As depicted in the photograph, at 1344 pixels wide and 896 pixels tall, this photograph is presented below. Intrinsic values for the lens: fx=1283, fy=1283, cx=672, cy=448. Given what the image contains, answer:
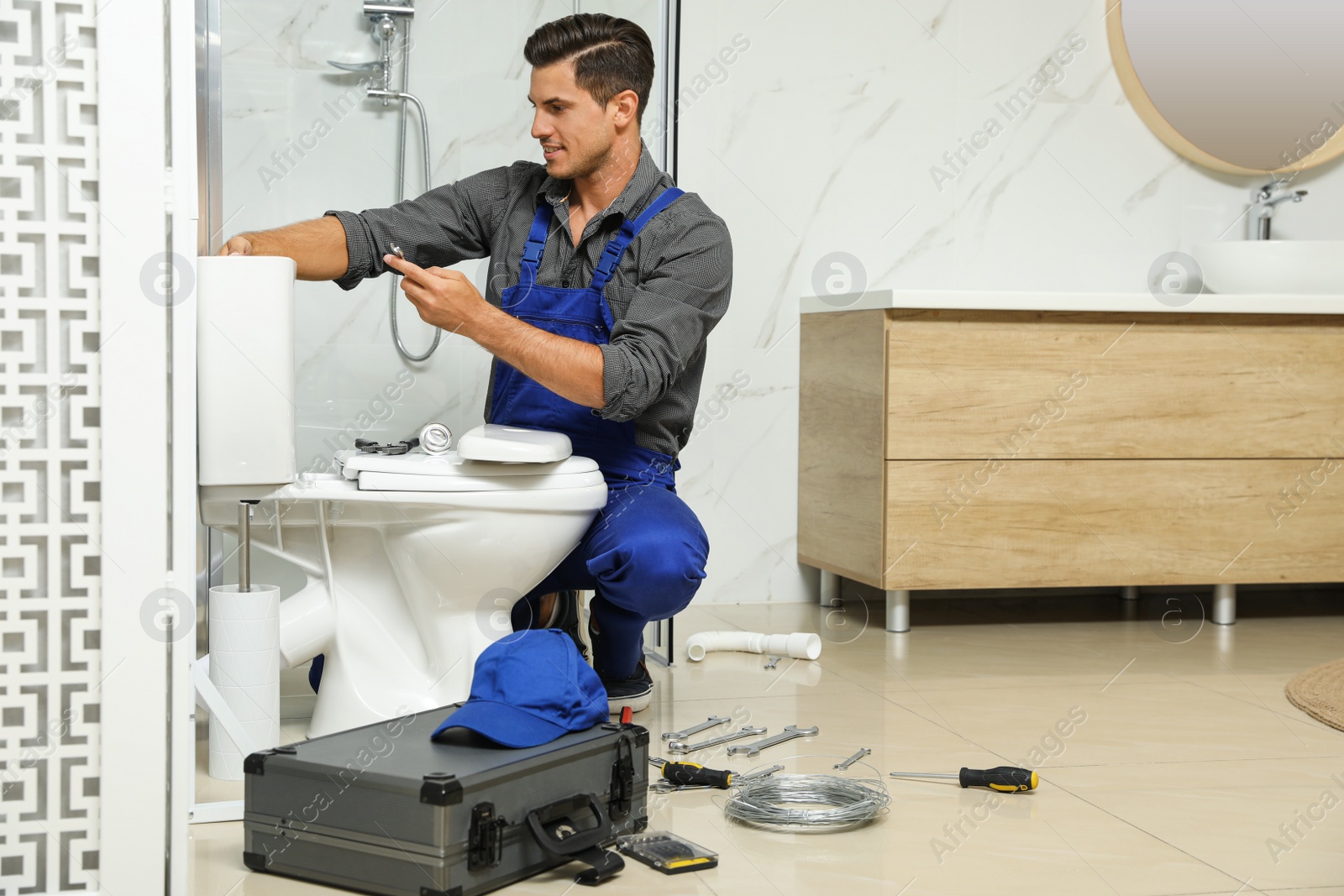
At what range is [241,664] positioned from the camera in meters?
1.67

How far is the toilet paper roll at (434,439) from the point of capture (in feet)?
5.96

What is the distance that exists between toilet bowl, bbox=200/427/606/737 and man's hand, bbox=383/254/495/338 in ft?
0.54

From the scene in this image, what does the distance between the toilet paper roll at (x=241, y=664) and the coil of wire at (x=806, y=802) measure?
24.4 inches

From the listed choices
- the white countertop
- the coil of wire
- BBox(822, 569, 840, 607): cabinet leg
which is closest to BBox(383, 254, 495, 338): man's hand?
the coil of wire

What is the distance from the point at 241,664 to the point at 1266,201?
8.76 feet

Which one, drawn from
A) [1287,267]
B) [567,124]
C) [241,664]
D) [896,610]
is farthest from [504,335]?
[1287,267]

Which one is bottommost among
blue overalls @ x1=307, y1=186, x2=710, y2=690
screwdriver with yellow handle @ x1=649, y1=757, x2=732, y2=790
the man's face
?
screwdriver with yellow handle @ x1=649, y1=757, x2=732, y2=790

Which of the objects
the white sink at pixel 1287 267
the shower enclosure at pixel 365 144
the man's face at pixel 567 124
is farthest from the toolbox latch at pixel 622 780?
the white sink at pixel 1287 267

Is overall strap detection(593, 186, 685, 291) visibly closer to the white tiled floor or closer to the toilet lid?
the toilet lid

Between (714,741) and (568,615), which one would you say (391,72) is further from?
(714,741)

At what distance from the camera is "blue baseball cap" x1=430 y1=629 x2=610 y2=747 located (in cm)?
143

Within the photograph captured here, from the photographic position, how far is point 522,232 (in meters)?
2.08

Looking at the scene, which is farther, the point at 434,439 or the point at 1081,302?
the point at 1081,302

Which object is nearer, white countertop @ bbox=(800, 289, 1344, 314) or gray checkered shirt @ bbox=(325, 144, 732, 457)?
gray checkered shirt @ bbox=(325, 144, 732, 457)
